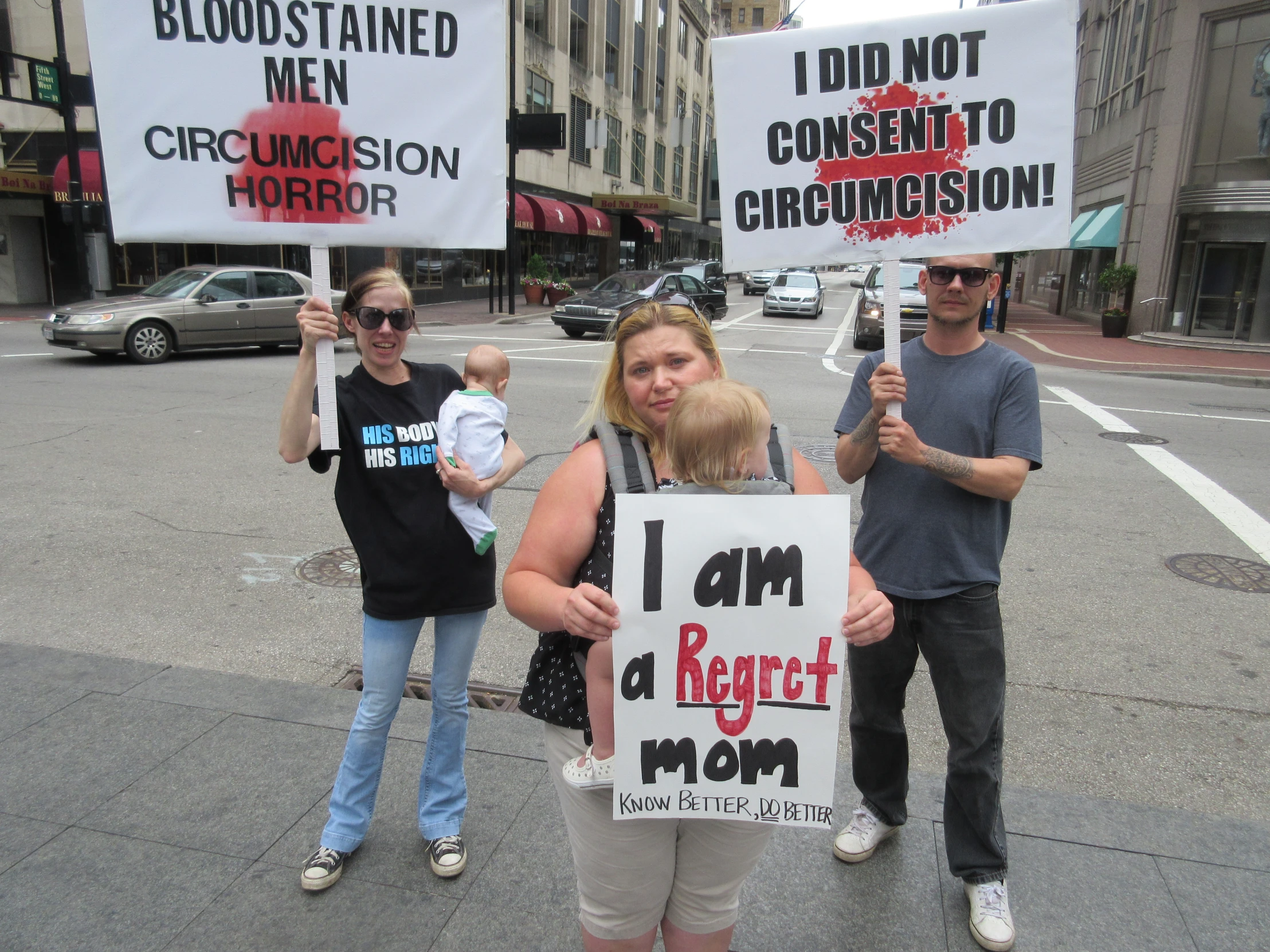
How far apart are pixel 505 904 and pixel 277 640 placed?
2.34 meters

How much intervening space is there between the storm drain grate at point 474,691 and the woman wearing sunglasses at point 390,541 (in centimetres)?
110

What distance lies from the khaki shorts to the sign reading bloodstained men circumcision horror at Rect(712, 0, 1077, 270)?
1.55 metres

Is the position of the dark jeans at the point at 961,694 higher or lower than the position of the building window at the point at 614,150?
lower

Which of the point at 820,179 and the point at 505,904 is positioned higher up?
the point at 820,179

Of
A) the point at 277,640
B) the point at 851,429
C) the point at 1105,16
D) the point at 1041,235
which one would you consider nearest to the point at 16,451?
the point at 277,640

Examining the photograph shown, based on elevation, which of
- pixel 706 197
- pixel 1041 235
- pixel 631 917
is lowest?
pixel 631 917

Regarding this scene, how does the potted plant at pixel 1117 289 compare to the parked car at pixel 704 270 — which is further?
the parked car at pixel 704 270

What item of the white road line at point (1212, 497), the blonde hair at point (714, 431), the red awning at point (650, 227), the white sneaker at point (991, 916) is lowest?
the white sneaker at point (991, 916)

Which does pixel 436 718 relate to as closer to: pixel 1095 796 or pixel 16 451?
pixel 1095 796

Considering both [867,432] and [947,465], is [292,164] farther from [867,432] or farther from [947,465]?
[947,465]

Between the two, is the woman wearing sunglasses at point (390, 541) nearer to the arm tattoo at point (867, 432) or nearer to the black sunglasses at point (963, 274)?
the arm tattoo at point (867, 432)

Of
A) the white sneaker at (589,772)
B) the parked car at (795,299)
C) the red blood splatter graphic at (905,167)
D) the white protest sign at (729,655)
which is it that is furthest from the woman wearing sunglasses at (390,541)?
the parked car at (795,299)

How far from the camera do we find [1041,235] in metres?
2.48

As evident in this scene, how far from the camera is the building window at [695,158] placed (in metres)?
65.6
